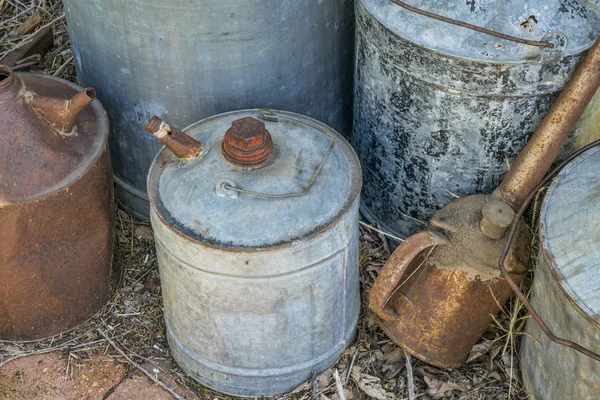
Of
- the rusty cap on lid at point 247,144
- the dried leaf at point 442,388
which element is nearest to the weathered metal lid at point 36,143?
the rusty cap on lid at point 247,144

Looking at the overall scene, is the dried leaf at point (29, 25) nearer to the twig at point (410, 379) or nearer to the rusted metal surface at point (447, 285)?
the rusted metal surface at point (447, 285)

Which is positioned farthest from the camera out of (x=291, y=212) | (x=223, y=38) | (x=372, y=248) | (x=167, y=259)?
(x=372, y=248)

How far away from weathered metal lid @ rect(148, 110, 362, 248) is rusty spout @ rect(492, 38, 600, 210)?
1.71 ft

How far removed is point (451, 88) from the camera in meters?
2.73

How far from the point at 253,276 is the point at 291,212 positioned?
237 mm

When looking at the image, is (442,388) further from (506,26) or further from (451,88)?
(506,26)

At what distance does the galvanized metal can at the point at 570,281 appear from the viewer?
228cm

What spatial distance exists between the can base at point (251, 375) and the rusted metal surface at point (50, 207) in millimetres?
441

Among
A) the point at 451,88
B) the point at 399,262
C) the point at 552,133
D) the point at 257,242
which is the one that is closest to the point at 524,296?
the point at 399,262

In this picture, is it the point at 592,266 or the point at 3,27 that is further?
the point at 3,27

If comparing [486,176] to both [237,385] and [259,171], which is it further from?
[237,385]

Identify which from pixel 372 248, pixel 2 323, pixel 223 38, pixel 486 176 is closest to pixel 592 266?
pixel 486 176

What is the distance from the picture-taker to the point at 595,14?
265 cm

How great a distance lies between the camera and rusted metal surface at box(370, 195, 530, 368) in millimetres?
2672
